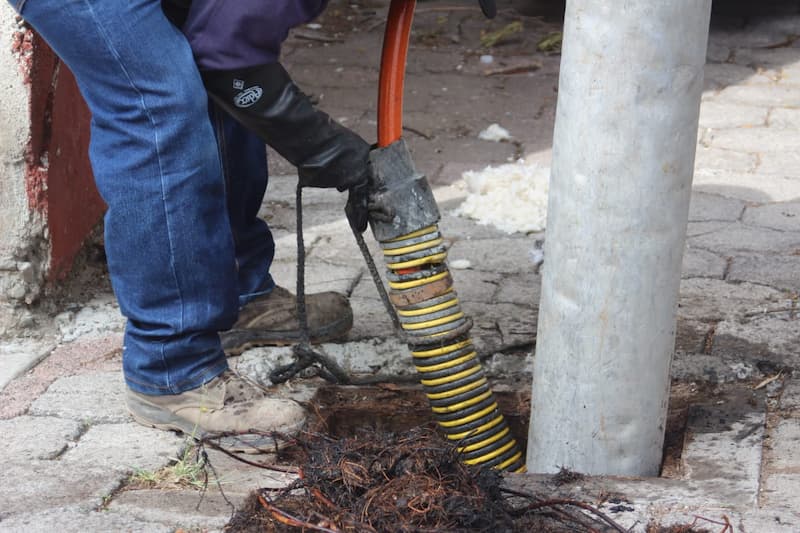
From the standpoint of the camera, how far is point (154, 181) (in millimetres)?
2379

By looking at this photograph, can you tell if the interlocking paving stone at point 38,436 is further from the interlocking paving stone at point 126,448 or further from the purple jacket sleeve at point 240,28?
the purple jacket sleeve at point 240,28

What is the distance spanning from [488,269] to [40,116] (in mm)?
1502

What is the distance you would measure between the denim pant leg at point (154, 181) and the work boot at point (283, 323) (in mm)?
378

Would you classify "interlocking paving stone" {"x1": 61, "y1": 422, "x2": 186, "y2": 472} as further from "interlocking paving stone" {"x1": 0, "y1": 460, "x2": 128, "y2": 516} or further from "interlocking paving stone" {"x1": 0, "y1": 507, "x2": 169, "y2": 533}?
"interlocking paving stone" {"x1": 0, "y1": 507, "x2": 169, "y2": 533}

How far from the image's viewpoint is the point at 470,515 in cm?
183

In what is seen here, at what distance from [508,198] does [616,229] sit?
1.99 m

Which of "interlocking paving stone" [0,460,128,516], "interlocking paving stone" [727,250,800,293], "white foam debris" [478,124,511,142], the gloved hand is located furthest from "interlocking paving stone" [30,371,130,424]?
"white foam debris" [478,124,511,142]

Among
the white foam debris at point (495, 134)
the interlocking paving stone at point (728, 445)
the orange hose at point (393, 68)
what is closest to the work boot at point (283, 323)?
the orange hose at point (393, 68)

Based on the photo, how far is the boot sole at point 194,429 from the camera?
2.50 meters

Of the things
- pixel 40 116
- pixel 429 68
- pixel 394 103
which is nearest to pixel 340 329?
pixel 394 103

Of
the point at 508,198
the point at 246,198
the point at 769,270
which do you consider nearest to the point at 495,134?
the point at 508,198

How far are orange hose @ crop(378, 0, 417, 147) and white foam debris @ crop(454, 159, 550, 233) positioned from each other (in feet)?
4.78

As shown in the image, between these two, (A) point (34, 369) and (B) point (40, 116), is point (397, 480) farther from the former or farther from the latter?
(B) point (40, 116)

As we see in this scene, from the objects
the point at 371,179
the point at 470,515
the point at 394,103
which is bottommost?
the point at 470,515
